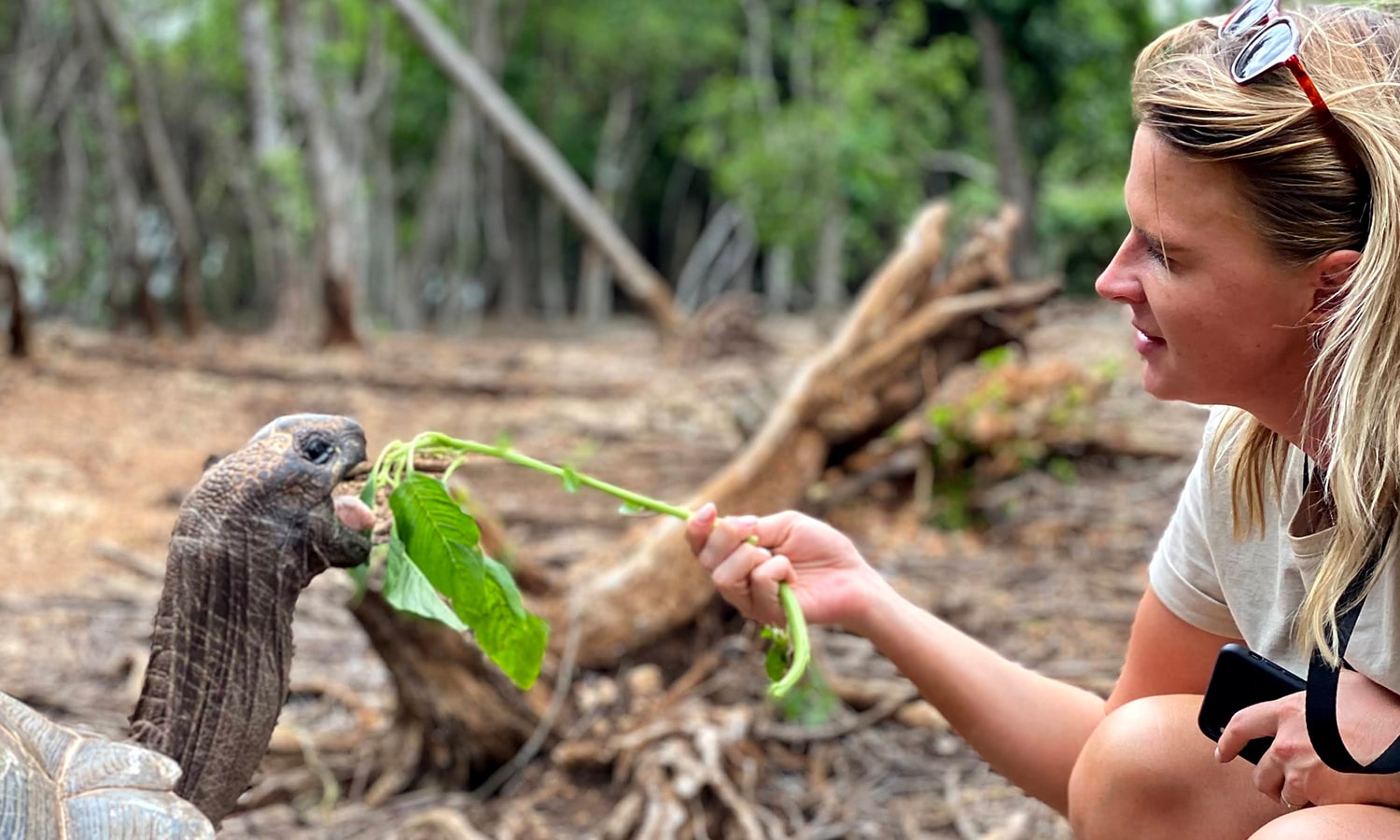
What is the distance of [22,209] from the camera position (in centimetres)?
1090

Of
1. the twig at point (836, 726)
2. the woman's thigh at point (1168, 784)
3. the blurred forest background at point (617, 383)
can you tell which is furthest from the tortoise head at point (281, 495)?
the twig at point (836, 726)

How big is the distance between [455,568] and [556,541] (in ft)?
8.97

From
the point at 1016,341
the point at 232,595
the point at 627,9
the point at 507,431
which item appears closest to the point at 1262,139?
the point at 232,595

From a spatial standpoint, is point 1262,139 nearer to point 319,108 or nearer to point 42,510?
point 42,510

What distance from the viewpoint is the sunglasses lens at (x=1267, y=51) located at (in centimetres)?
105

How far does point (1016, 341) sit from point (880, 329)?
15.6 inches

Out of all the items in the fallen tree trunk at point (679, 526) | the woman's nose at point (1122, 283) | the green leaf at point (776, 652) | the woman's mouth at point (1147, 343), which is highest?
the woman's nose at point (1122, 283)

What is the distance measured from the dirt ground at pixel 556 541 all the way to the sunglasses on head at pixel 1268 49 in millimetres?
1453

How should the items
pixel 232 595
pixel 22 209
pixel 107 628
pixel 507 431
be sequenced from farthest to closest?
pixel 22 209 < pixel 507 431 < pixel 107 628 < pixel 232 595

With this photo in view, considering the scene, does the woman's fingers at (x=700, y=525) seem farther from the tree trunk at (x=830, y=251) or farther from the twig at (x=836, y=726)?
the tree trunk at (x=830, y=251)

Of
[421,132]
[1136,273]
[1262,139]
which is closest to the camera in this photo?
[1262,139]

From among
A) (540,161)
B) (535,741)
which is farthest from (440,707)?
(540,161)

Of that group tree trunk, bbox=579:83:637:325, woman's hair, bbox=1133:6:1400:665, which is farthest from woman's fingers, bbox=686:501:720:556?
tree trunk, bbox=579:83:637:325

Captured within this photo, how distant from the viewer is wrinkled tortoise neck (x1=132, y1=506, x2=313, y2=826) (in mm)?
1372
